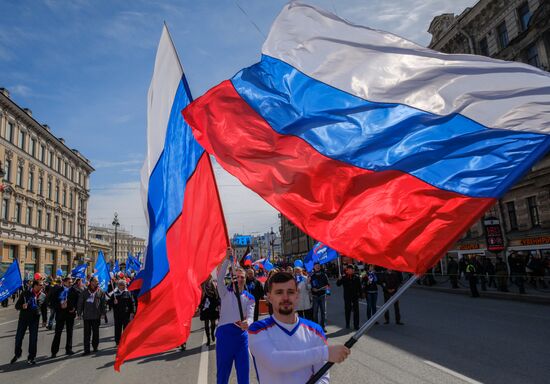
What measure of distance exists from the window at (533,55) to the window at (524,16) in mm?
1584

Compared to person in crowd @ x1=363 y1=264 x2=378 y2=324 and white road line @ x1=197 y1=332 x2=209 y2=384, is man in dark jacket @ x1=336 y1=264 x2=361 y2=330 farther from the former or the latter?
white road line @ x1=197 y1=332 x2=209 y2=384

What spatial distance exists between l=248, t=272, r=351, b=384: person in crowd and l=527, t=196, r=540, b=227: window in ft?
97.9

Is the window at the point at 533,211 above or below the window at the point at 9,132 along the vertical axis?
below

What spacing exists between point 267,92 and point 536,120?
242cm

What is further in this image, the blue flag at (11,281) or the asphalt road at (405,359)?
the blue flag at (11,281)

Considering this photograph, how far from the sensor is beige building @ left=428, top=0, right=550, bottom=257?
25.8 metres

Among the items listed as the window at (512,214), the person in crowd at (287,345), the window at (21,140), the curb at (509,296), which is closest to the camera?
the person in crowd at (287,345)

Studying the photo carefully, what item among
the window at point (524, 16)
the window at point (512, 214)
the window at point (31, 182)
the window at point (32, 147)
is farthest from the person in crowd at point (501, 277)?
the window at point (32, 147)

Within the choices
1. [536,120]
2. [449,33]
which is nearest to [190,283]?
[536,120]

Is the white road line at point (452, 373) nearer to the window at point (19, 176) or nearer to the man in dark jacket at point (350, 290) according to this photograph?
the man in dark jacket at point (350, 290)

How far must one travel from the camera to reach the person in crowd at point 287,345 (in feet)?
8.47

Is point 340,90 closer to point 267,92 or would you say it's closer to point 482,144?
point 267,92

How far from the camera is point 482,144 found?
334cm

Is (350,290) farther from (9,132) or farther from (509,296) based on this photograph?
(9,132)
